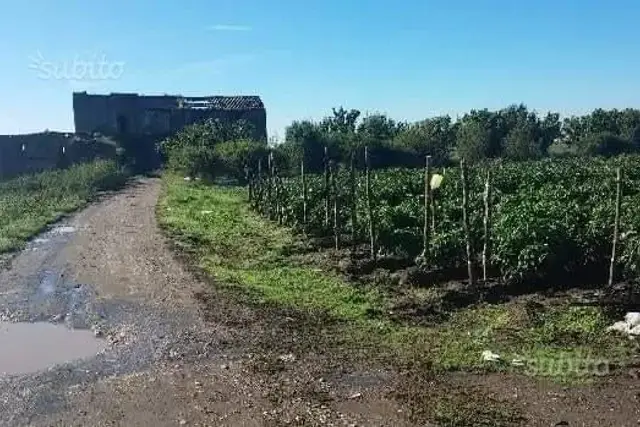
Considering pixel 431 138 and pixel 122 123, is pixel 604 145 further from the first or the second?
pixel 122 123

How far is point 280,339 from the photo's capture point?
9.18m

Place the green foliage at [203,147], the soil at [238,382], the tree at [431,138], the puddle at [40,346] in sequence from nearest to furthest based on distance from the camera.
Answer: the soil at [238,382] < the puddle at [40,346] < the green foliage at [203,147] < the tree at [431,138]

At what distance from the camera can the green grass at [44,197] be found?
65.9ft

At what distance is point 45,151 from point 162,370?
44.0 m

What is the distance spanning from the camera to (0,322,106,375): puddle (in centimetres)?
880

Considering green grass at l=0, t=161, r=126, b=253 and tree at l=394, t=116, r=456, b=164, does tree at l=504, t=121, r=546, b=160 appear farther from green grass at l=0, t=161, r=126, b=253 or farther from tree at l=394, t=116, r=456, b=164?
green grass at l=0, t=161, r=126, b=253

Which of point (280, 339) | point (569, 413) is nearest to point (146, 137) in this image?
point (280, 339)

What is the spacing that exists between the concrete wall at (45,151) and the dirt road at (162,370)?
3481cm

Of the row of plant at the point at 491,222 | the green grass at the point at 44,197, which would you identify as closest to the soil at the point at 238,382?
the row of plant at the point at 491,222

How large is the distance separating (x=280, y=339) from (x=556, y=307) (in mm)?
3564

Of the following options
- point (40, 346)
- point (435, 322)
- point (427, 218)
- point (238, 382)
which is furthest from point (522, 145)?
point (238, 382)

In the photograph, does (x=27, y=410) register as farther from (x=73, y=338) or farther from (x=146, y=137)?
(x=146, y=137)

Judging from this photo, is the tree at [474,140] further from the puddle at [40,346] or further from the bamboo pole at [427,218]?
the puddle at [40,346]

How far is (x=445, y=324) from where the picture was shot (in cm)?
938
